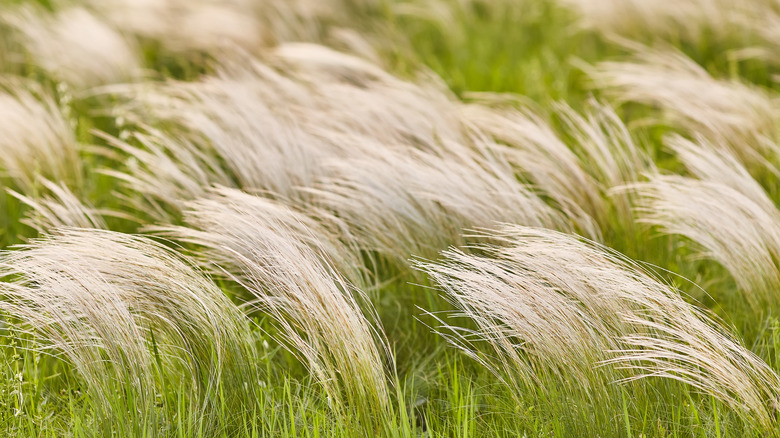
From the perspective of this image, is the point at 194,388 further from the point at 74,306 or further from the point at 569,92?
the point at 569,92

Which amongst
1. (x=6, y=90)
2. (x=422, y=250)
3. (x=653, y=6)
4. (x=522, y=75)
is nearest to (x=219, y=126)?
(x=422, y=250)

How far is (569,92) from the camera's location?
3.76 m

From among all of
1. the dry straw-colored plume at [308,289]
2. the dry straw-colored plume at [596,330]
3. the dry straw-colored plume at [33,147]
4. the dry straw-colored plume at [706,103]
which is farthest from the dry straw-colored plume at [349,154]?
the dry straw-colored plume at [706,103]

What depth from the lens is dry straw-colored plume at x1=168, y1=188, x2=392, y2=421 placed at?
1628mm

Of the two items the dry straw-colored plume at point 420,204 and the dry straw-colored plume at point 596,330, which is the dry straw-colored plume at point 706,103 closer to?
the dry straw-colored plume at point 420,204

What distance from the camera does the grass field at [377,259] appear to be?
1637 millimetres

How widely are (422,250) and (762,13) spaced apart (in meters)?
2.99

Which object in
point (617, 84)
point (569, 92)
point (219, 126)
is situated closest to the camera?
point (219, 126)

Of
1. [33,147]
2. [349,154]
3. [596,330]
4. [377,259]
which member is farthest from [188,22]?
[596,330]

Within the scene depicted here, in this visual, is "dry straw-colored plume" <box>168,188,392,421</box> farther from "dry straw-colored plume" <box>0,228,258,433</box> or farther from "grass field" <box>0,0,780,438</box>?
"dry straw-colored plume" <box>0,228,258,433</box>

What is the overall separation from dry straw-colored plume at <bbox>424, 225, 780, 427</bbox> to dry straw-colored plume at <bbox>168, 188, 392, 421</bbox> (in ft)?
0.77

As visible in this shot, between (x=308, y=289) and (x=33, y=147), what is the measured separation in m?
1.55

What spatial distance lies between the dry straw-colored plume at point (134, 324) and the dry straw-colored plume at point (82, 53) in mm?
1947

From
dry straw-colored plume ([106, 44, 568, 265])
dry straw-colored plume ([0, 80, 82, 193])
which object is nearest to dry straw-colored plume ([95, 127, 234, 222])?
dry straw-colored plume ([106, 44, 568, 265])
